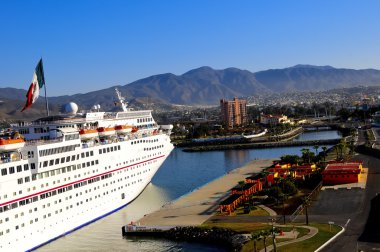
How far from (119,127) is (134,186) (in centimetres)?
541

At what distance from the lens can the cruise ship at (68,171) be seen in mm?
30812

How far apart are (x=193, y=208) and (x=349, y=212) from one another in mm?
11840

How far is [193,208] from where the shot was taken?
128 ft

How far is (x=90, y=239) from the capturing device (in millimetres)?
34000

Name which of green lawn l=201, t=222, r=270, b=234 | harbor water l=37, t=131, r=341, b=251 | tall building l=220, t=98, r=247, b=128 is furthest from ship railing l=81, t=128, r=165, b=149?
tall building l=220, t=98, r=247, b=128

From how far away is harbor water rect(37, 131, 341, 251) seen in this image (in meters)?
32.2

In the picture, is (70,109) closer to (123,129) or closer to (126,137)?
(123,129)

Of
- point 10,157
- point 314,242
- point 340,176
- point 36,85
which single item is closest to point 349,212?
point 314,242

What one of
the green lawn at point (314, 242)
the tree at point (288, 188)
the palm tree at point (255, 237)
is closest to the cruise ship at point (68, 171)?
the tree at point (288, 188)

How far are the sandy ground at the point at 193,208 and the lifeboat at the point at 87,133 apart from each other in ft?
26.2

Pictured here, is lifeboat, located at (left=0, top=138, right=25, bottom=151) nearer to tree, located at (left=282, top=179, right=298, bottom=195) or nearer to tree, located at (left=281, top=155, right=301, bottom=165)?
tree, located at (left=282, top=179, right=298, bottom=195)

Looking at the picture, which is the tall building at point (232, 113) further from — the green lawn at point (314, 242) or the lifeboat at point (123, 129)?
the green lawn at point (314, 242)

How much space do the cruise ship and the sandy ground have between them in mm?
4366

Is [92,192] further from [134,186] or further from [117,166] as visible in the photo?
[134,186]
